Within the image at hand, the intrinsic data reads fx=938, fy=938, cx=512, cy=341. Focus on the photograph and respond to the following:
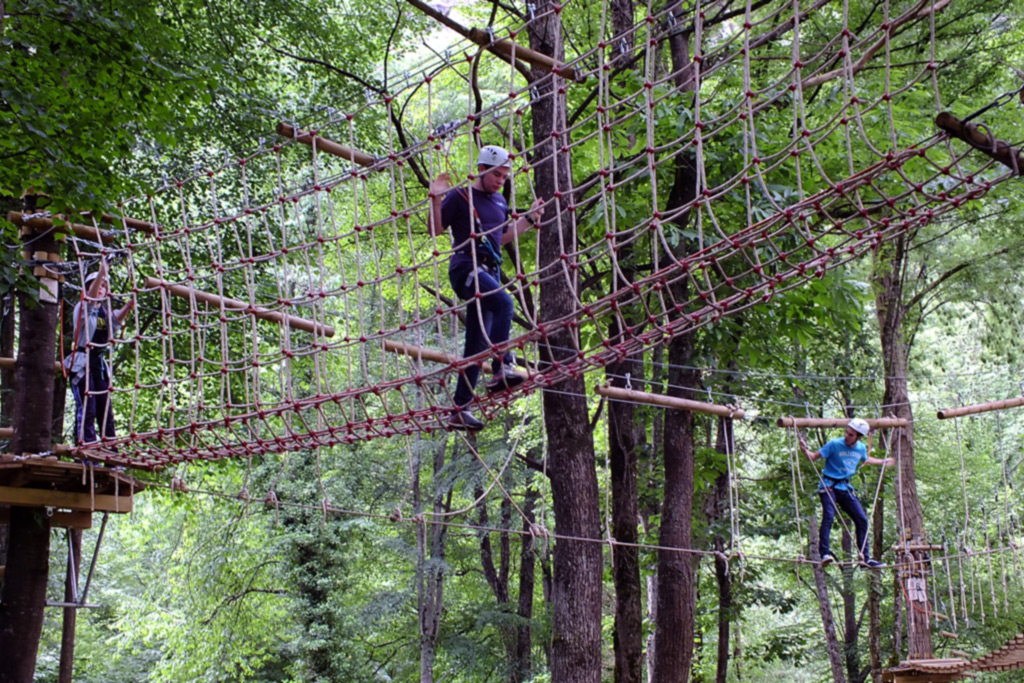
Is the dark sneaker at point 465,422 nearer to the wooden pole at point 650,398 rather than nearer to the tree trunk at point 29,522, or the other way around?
the wooden pole at point 650,398

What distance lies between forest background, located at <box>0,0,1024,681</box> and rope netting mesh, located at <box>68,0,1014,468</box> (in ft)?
1.14

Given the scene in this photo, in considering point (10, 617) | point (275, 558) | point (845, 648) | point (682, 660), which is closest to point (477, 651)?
point (275, 558)

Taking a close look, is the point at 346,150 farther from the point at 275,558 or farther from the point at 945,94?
A: the point at 275,558

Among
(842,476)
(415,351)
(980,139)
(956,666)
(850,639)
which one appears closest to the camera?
(980,139)

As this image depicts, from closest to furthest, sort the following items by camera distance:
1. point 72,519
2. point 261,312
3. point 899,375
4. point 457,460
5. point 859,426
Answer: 1. point 261,312
2. point 72,519
3. point 859,426
4. point 899,375
5. point 457,460

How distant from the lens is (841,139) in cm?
657

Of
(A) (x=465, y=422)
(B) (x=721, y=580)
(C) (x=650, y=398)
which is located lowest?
(B) (x=721, y=580)

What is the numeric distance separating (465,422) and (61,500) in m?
2.90

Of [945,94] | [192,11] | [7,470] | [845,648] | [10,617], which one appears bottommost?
[845,648]

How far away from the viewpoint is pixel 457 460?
12258mm

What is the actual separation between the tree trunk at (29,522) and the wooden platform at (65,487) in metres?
0.22

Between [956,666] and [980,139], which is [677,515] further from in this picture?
[980,139]

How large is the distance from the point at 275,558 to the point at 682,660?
9012mm

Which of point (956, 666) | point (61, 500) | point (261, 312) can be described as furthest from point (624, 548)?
point (61, 500)
